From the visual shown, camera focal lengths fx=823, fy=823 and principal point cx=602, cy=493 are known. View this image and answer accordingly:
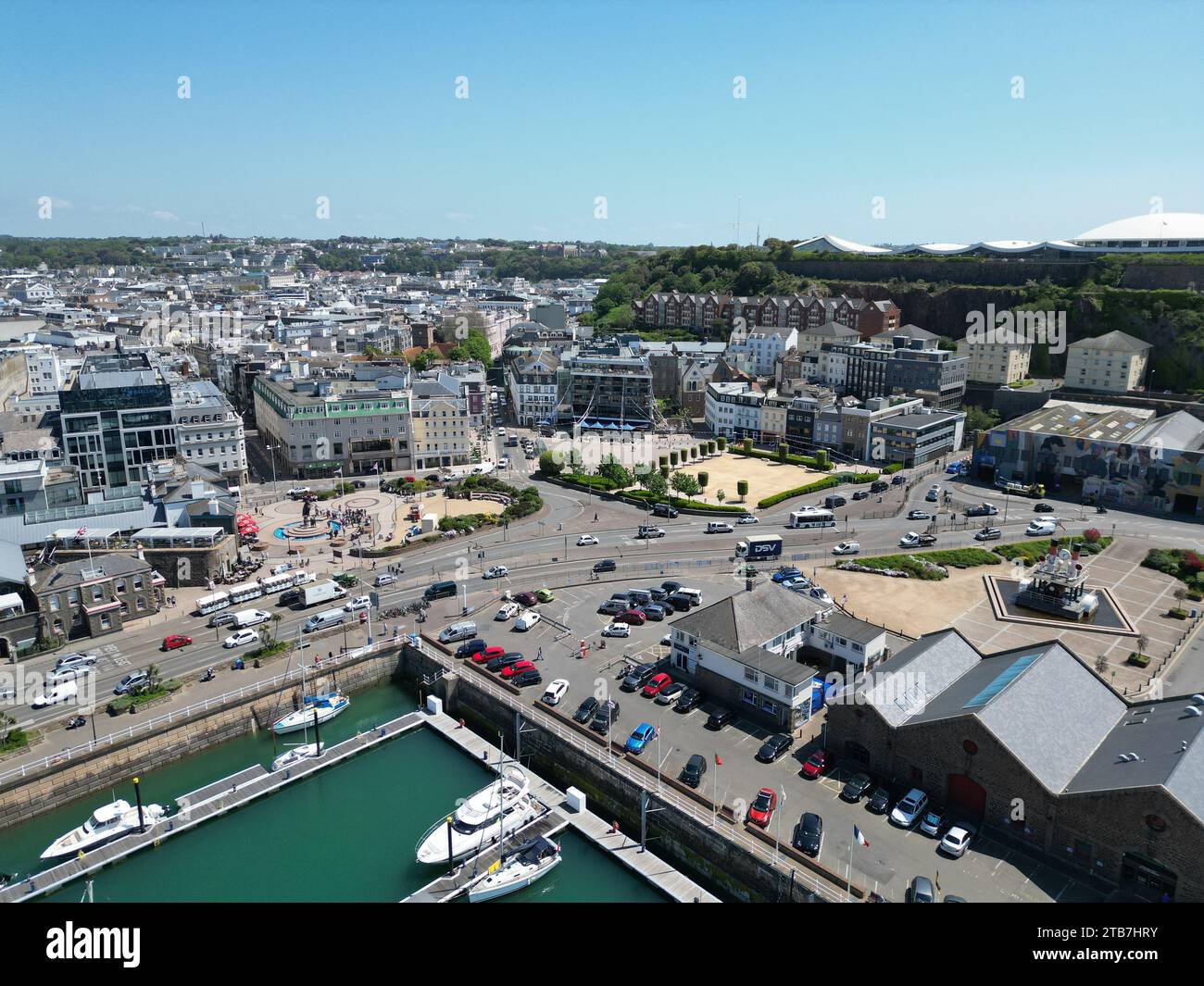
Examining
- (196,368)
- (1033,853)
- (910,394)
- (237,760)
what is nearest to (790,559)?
(1033,853)

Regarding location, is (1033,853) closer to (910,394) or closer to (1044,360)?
(910,394)

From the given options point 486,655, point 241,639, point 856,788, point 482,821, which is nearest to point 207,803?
point 482,821

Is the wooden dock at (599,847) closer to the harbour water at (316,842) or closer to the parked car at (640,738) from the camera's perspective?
the harbour water at (316,842)

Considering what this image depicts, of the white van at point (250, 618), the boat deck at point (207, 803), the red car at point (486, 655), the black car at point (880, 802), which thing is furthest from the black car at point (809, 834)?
the white van at point (250, 618)

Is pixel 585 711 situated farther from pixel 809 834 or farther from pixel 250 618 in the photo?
pixel 250 618

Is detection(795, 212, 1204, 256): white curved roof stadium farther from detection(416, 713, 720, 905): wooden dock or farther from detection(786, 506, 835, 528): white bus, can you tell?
detection(416, 713, 720, 905): wooden dock

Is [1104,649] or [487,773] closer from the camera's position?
[487,773]

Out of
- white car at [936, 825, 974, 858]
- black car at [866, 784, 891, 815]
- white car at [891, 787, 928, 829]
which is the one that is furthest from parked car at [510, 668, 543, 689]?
white car at [936, 825, 974, 858]
